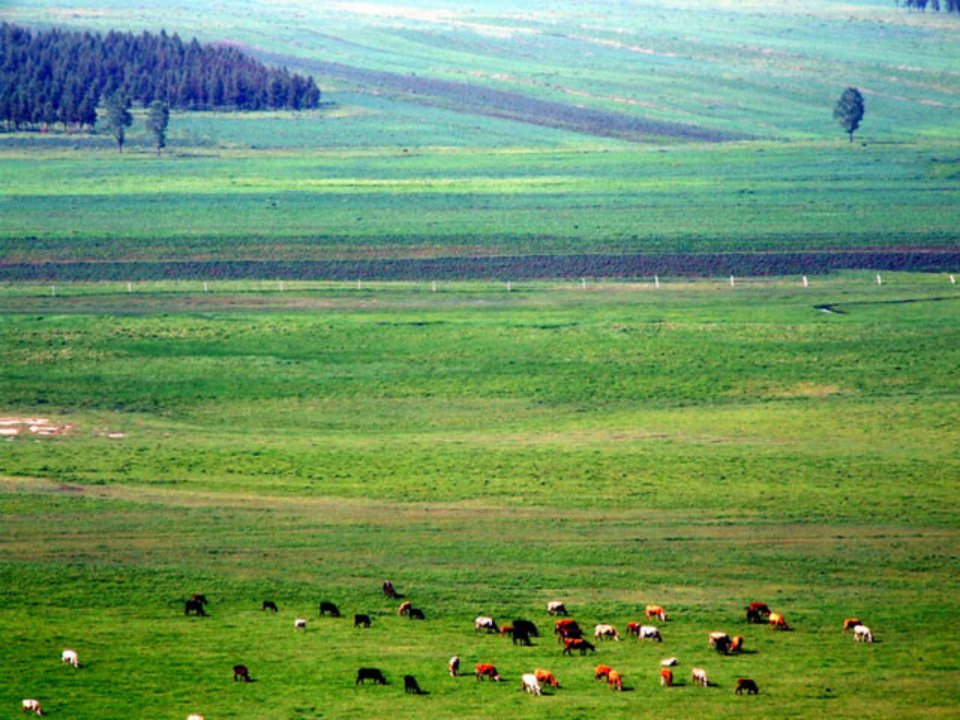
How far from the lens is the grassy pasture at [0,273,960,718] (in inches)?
1391

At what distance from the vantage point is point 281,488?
165ft

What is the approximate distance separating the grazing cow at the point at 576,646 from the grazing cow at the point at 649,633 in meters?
1.39

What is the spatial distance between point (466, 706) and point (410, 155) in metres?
104

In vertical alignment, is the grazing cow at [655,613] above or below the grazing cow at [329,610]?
above

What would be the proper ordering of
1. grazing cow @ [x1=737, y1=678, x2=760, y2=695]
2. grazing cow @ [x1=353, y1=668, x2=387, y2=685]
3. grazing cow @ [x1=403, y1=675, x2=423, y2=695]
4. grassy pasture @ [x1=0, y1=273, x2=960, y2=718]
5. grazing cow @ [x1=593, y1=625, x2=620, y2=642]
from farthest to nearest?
grazing cow @ [x1=593, y1=625, x2=620, y2=642] < grassy pasture @ [x1=0, y1=273, x2=960, y2=718] < grazing cow @ [x1=353, y1=668, x2=387, y2=685] < grazing cow @ [x1=403, y1=675, x2=423, y2=695] < grazing cow @ [x1=737, y1=678, x2=760, y2=695]

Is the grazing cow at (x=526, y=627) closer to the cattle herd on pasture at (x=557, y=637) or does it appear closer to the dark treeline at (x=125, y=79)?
the cattle herd on pasture at (x=557, y=637)

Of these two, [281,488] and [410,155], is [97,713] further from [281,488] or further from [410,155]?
[410,155]

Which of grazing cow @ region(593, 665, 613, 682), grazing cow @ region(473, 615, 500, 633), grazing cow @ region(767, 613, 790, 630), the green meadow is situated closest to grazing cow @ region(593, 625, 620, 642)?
the green meadow

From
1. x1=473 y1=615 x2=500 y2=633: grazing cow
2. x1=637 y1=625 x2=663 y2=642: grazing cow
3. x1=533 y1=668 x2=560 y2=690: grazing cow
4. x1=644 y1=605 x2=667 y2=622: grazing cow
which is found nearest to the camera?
x1=533 y1=668 x2=560 y2=690: grazing cow

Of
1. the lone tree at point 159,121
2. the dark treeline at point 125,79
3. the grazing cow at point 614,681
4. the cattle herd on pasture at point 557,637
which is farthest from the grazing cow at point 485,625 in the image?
the dark treeline at point 125,79

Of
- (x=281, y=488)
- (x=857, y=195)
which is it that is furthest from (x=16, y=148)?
(x=281, y=488)

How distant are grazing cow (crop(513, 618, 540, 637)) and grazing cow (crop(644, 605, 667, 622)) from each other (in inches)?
111

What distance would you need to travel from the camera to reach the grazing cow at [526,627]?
122 ft

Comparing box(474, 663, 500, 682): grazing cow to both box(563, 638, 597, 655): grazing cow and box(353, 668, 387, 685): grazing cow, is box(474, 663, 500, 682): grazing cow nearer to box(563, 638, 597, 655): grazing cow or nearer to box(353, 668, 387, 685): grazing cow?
box(353, 668, 387, 685): grazing cow
